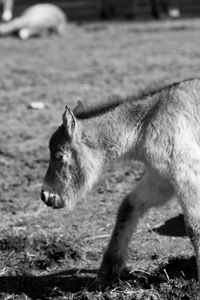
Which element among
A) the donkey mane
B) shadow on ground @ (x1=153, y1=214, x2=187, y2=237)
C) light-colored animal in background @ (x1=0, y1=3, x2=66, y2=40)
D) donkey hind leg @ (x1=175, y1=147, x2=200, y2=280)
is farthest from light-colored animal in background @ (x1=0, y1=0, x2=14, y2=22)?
donkey hind leg @ (x1=175, y1=147, x2=200, y2=280)

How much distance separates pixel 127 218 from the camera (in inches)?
231

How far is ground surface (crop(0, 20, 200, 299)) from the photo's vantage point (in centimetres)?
584

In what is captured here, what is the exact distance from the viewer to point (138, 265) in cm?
621

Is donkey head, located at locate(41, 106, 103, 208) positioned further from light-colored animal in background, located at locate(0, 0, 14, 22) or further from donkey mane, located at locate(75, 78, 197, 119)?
light-colored animal in background, located at locate(0, 0, 14, 22)

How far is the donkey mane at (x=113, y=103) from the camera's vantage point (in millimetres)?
5949

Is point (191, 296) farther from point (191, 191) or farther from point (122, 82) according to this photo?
point (122, 82)

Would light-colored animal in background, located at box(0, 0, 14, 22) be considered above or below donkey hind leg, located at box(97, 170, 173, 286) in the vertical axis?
below

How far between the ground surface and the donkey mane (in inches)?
13.9

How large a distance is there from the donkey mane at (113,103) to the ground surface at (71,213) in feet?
1.16

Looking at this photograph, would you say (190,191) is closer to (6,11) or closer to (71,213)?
(71,213)

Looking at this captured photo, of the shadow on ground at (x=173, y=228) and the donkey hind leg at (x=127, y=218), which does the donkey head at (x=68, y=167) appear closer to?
the donkey hind leg at (x=127, y=218)

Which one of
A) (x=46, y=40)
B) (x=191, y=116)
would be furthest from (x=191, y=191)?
(x=46, y=40)

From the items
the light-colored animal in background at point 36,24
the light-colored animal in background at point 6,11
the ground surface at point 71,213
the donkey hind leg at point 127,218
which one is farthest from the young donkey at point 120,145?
the light-colored animal in background at point 6,11

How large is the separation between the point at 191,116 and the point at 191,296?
50.9 inches
